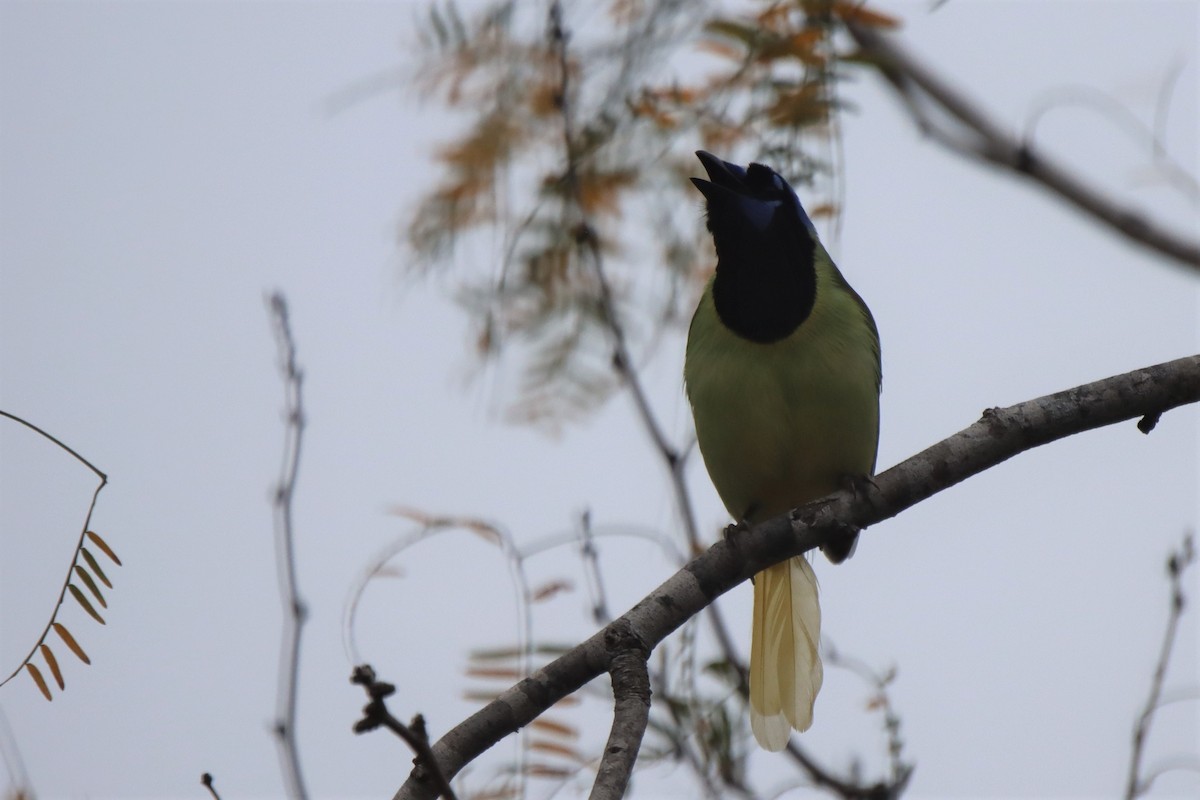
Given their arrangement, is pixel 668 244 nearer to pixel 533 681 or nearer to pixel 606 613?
pixel 606 613

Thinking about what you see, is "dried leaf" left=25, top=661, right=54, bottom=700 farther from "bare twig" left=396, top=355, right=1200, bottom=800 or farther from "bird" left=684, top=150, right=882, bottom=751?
"bird" left=684, top=150, right=882, bottom=751

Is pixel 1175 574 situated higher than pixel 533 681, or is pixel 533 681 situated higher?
pixel 1175 574

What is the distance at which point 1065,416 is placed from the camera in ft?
12.1

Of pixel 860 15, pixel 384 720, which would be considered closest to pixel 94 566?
pixel 384 720

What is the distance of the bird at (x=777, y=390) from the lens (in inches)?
193

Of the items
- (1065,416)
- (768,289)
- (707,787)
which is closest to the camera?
(1065,416)

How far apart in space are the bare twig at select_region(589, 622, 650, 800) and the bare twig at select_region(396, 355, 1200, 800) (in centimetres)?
4

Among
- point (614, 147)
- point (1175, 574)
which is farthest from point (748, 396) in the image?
point (1175, 574)

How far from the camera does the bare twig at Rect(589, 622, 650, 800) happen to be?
293cm

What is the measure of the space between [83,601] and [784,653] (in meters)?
3.15

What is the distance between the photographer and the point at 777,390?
16.1ft

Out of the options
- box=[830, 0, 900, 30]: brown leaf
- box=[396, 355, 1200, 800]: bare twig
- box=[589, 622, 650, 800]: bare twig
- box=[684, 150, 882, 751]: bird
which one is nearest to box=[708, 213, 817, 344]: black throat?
box=[684, 150, 882, 751]: bird

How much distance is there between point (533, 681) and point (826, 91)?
8.41ft

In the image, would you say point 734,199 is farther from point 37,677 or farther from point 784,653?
point 37,677
